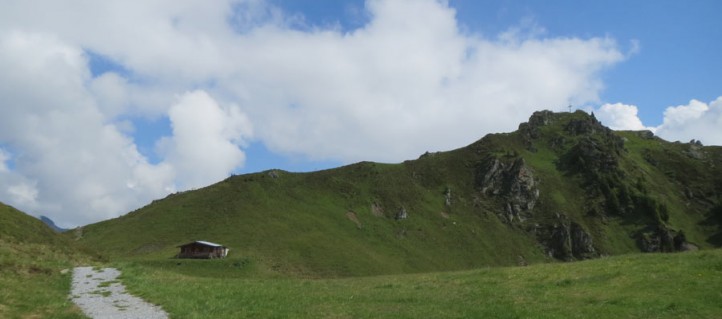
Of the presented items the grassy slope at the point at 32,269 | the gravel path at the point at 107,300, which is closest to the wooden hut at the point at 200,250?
the grassy slope at the point at 32,269

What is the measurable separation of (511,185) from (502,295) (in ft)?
487

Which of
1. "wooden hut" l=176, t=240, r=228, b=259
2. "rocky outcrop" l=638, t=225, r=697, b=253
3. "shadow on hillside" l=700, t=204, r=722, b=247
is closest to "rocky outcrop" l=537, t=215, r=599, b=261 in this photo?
"rocky outcrop" l=638, t=225, r=697, b=253

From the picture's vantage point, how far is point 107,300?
2516 centimetres

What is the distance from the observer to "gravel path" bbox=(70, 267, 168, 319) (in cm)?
2131

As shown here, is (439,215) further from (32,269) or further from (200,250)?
(32,269)

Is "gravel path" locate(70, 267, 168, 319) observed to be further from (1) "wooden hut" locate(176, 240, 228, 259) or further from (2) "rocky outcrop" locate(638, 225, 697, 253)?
(2) "rocky outcrop" locate(638, 225, 697, 253)

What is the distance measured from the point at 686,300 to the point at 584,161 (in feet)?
589

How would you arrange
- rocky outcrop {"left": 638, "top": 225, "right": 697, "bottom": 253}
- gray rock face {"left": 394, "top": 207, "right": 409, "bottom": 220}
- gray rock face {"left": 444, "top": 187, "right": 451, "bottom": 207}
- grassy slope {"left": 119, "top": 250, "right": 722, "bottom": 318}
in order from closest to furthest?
grassy slope {"left": 119, "top": 250, "right": 722, "bottom": 318}
gray rock face {"left": 394, "top": 207, "right": 409, "bottom": 220}
rocky outcrop {"left": 638, "top": 225, "right": 697, "bottom": 253}
gray rock face {"left": 444, "top": 187, "right": 451, "bottom": 207}

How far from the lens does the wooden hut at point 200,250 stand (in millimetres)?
91500

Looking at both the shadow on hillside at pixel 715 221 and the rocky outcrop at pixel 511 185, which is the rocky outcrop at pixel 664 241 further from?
the rocky outcrop at pixel 511 185

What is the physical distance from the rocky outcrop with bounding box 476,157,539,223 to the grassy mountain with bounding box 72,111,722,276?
40 cm

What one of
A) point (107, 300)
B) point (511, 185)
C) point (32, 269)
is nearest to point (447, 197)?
point (511, 185)

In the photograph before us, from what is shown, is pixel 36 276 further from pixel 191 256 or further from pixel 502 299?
pixel 191 256

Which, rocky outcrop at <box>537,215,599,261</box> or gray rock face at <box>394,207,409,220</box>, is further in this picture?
rocky outcrop at <box>537,215,599,261</box>
